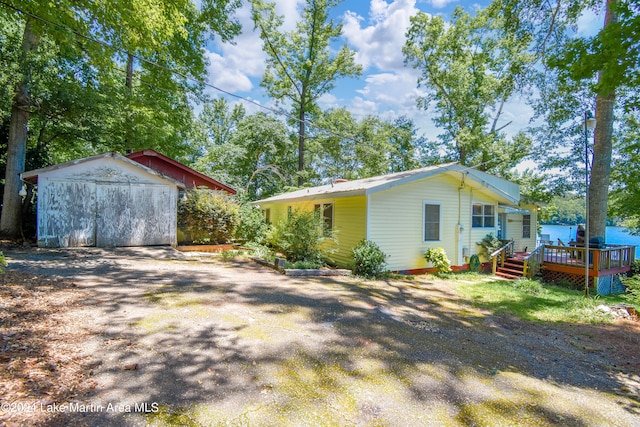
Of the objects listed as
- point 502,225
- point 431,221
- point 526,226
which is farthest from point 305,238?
point 526,226

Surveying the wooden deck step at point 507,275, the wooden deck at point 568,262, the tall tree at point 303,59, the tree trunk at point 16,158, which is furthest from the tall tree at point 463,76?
the tree trunk at point 16,158

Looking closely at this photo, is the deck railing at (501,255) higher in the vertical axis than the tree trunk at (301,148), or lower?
lower

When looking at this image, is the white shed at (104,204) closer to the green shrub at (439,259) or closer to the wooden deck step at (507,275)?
the green shrub at (439,259)

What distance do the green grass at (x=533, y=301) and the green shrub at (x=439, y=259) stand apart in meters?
1.03

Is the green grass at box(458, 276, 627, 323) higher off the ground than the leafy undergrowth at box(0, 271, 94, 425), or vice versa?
the leafy undergrowth at box(0, 271, 94, 425)

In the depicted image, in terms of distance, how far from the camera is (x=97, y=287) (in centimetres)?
561

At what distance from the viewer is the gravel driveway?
8.40 ft

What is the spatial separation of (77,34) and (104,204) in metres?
5.28

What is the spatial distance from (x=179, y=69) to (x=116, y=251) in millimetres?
11492

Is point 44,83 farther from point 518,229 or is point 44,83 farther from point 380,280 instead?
point 518,229

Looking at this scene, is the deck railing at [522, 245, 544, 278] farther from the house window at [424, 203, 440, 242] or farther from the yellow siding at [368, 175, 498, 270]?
the house window at [424, 203, 440, 242]

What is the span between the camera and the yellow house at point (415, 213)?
9992 millimetres

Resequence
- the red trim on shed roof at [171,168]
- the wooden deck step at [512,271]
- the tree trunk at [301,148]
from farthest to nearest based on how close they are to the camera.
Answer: the tree trunk at [301,148] < the red trim on shed roof at [171,168] < the wooden deck step at [512,271]

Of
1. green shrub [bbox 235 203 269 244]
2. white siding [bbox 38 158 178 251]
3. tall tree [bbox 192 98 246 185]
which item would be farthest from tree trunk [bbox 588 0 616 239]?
tall tree [bbox 192 98 246 185]
